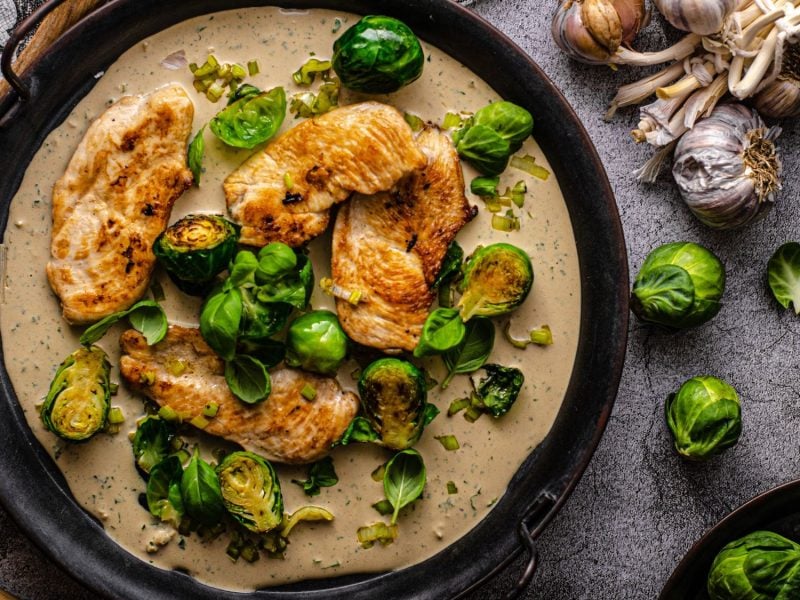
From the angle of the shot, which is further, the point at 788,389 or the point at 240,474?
the point at 788,389

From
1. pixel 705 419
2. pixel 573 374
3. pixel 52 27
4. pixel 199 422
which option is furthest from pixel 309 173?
pixel 705 419

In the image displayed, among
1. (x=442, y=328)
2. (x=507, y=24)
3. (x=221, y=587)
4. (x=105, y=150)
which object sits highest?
(x=105, y=150)

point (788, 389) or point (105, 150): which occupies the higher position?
point (105, 150)

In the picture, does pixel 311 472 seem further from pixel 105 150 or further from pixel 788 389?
pixel 788 389

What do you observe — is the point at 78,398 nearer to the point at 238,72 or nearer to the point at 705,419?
the point at 238,72

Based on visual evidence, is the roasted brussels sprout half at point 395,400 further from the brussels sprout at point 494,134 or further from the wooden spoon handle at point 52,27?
the wooden spoon handle at point 52,27

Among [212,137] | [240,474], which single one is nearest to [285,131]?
[212,137]
